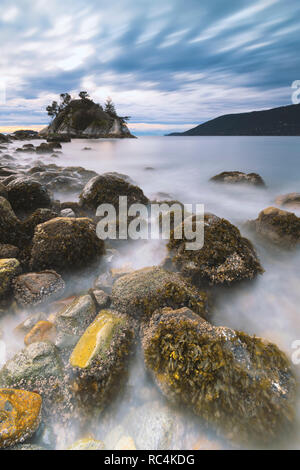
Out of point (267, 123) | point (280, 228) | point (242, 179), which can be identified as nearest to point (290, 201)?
point (242, 179)

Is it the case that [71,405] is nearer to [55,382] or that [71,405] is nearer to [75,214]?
[55,382]

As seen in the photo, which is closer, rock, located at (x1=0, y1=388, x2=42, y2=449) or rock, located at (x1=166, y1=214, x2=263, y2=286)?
rock, located at (x1=0, y1=388, x2=42, y2=449)

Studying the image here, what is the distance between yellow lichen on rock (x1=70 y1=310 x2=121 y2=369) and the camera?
8.76ft

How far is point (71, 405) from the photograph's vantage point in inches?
98.2

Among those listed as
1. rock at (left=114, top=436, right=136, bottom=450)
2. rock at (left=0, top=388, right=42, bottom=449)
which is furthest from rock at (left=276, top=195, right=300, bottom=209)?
rock at (left=0, top=388, right=42, bottom=449)

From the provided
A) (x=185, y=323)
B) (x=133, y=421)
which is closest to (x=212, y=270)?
(x=185, y=323)

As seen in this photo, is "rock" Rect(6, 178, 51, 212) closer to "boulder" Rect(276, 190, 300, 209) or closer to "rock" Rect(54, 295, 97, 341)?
"rock" Rect(54, 295, 97, 341)

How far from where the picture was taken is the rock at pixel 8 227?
4.78 m

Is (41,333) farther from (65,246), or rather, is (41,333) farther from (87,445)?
(65,246)

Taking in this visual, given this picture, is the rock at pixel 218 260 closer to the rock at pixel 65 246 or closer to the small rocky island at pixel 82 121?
the rock at pixel 65 246

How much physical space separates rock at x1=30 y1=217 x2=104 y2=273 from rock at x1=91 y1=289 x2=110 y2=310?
95cm

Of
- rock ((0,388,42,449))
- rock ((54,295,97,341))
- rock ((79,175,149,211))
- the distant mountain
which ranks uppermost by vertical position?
the distant mountain

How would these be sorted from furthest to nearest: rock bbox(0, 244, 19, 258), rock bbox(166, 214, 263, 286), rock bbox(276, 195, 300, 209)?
rock bbox(276, 195, 300, 209), rock bbox(0, 244, 19, 258), rock bbox(166, 214, 263, 286)

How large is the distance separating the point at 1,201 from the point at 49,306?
290cm
